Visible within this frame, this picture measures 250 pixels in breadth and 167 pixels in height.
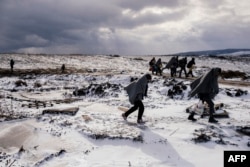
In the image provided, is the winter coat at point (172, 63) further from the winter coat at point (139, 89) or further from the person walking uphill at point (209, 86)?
the winter coat at point (139, 89)

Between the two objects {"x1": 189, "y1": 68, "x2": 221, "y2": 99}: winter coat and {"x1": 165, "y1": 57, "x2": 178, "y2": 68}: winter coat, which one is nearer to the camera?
{"x1": 189, "y1": 68, "x2": 221, "y2": 99}: winter coat

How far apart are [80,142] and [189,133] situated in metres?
3.17

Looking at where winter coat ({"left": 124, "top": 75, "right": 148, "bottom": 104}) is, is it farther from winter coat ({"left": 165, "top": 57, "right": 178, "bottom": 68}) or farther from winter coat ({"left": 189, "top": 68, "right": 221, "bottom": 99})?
winter coat ({"left": 165, "top": 57, "right": 178, "bottom": 68})

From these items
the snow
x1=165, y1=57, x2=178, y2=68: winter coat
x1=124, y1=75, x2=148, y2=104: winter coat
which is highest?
x1=165, y1=57, x2=178, y2=68: winter coat

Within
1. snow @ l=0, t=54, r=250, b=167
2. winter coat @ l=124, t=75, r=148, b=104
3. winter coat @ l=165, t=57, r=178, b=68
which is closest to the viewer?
snow @ l=0, t=54, r=250, b=167

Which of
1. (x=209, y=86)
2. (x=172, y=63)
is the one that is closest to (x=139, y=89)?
(x=209, y=86)

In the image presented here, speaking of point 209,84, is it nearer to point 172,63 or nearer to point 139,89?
point 139,89

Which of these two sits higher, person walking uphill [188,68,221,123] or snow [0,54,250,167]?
person walking uphill [188,68,221,123]

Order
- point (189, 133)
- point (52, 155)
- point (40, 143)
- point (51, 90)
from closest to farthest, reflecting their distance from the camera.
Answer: point (52, 155) → point (40, 143) → point (189, 133) → point (51, 90)

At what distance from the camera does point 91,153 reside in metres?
8.34

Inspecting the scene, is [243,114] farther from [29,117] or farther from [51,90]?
[51,90]

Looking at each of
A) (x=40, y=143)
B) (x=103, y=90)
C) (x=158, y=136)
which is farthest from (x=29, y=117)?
(x=103, y=90)

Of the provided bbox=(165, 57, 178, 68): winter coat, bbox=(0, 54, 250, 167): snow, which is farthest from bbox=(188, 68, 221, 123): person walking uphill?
bbox=(165, 57, 178, 68): winter coat

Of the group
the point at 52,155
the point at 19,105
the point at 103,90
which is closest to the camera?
the point at 52,155
